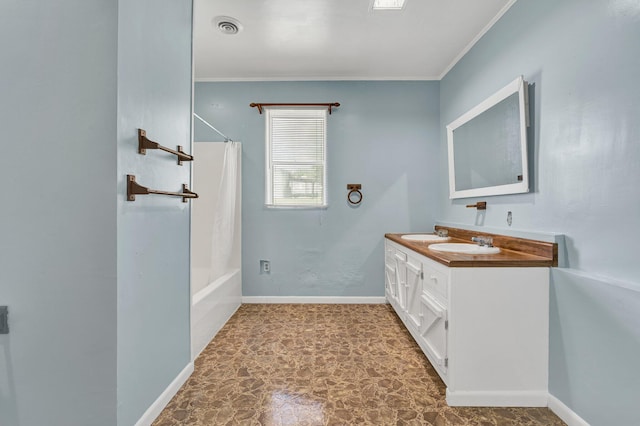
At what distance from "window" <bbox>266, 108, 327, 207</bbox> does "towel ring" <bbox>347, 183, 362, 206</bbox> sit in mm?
301

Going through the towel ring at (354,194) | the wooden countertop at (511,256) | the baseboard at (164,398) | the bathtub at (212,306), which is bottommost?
the baseboard at (164,398)

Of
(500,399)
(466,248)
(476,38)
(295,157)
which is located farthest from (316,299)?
(476,38)

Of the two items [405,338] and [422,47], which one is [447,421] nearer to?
[405,338]

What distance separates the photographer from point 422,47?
2809 millimetres

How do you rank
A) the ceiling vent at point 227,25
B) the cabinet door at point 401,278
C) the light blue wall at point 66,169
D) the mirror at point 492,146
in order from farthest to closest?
the cabinet door at point 401,278
the ceiling vent at point 227,25
the mirror at point 492,146
the light blue wall at point 66,169

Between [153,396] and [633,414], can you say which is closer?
[633,414]

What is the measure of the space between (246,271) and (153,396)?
6.31 feet

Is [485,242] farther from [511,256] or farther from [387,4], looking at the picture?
[387,4]

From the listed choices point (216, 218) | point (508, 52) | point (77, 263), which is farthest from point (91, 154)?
point (508, 52)

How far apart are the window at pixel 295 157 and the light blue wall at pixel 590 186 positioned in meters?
2.04

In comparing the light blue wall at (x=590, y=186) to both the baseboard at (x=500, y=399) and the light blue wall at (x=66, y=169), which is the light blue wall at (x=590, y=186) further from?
the light blue wall at (x=66, y=169)

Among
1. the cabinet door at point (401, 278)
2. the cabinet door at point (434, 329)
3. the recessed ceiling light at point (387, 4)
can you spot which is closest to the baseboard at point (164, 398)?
the cabinet door at point (434, 329)

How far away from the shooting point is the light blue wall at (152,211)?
4.39 feet

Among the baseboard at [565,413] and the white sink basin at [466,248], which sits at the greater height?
the white sink basin at [466,248]
